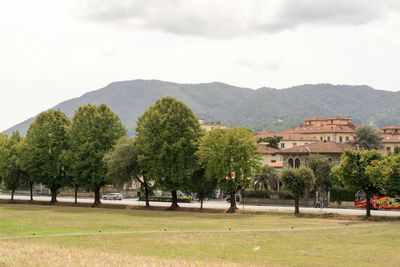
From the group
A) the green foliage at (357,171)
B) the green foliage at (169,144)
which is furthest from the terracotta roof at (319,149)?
the green foliage at (357,171)

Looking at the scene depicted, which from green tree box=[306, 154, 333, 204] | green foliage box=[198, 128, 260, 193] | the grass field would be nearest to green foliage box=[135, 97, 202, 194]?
green foliage box=[198, 128, 260, 193]

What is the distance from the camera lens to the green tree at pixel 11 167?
117875 mm

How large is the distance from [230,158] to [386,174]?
22924 millimetres

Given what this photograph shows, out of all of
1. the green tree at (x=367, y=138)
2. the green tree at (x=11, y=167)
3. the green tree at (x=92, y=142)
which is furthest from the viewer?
the green tree at (x=367, y=138)

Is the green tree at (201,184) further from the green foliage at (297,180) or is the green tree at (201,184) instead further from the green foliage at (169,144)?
the green foliage at (297,180)

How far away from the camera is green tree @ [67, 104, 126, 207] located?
10394 cm

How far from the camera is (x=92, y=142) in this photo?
105 meters

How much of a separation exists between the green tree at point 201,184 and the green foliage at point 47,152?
1025 inches

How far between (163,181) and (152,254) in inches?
2057

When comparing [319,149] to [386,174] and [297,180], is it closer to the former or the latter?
[297,180]

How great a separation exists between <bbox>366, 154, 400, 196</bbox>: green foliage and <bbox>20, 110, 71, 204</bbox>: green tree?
177 ft

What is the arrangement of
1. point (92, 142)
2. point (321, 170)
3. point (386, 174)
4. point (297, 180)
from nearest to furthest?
point (386, 174), point (297, 180), point (92, 142), point (321, 170)

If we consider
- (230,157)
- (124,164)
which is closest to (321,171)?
(230,157)

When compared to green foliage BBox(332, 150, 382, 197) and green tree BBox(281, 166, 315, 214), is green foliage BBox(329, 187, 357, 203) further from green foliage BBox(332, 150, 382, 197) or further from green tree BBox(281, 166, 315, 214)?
green foliage BBox(332, 150, 382, 197)
